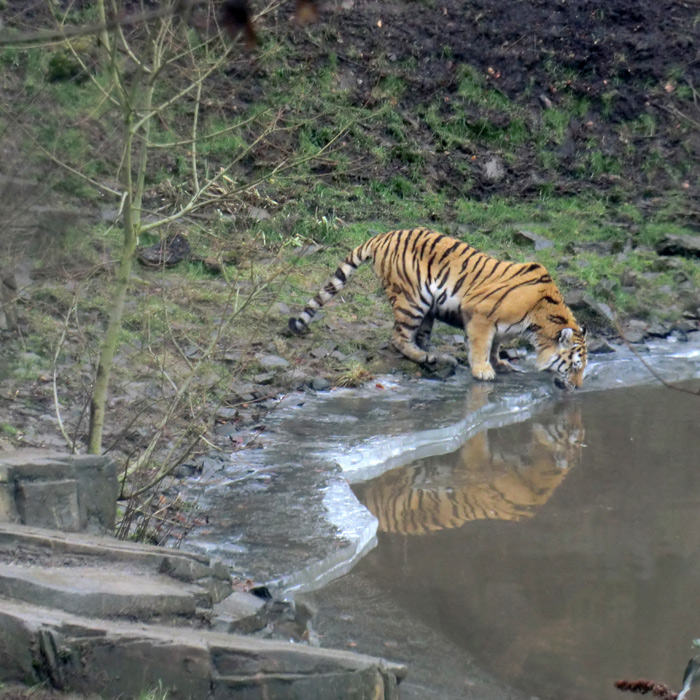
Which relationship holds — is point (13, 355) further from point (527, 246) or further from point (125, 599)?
point (527, 246)

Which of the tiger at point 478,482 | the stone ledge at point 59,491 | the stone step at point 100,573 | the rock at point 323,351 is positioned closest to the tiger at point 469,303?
the rock at point 323,351

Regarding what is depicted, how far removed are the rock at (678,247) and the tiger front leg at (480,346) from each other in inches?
203

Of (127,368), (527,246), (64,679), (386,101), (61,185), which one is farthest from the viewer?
(386,101)

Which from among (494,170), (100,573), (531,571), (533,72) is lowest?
(531,571)

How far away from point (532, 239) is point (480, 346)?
4.19 m

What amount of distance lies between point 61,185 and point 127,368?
138cm

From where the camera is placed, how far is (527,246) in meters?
12.3

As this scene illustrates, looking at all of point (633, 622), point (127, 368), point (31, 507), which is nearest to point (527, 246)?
point (127, 368)

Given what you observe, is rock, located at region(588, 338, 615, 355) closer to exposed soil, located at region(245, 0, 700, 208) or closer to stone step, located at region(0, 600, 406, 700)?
exposed soil, located at region(245, 0, 700, 208)

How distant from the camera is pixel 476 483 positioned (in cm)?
602

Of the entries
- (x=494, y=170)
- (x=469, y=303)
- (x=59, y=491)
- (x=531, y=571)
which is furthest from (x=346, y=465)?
(x=494, y=170)

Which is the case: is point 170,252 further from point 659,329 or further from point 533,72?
point 533,72

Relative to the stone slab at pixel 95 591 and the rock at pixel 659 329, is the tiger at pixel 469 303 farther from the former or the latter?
the stone slab at pixel 95 591

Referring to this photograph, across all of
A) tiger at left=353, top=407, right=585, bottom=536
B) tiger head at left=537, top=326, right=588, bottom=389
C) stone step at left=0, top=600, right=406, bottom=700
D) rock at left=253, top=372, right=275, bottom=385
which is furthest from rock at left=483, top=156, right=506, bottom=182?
stone step at left=0, top=600, right=406, bottom=700
